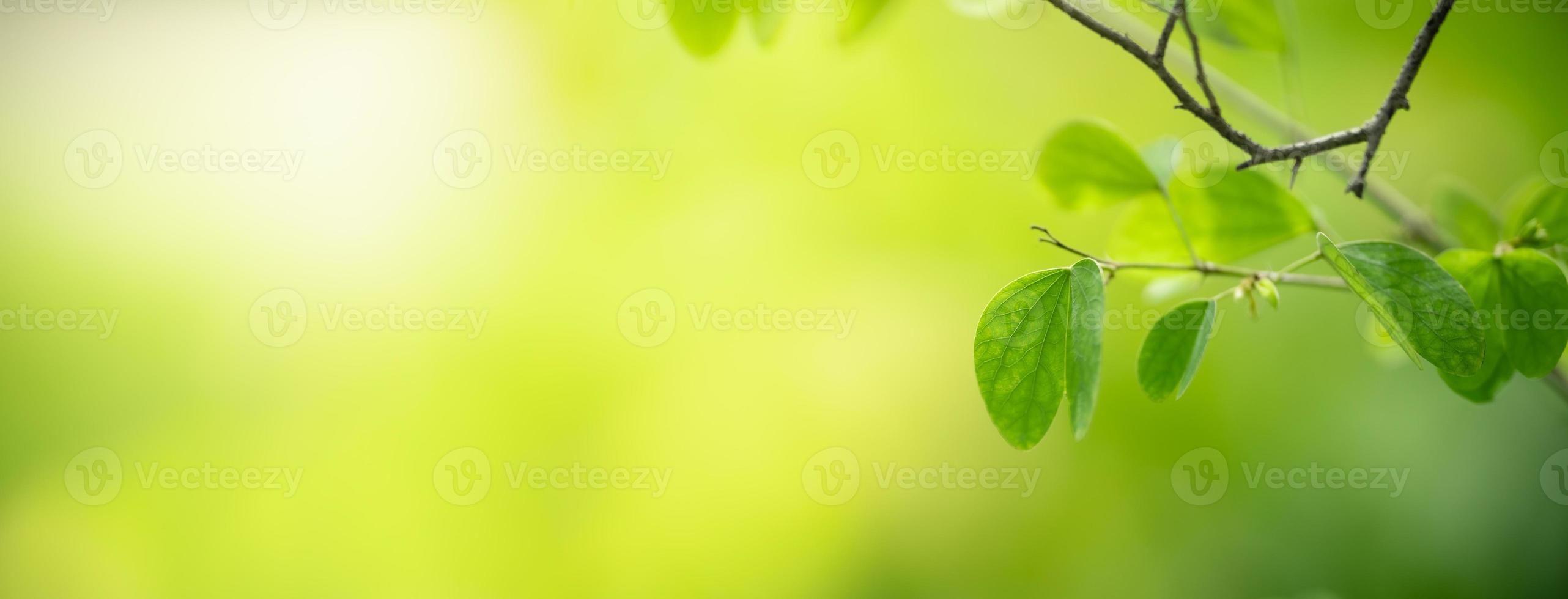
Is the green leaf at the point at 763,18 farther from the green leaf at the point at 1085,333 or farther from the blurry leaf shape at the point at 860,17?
the green leaf at the point at 1085,333

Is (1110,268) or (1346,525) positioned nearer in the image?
(1110,268)

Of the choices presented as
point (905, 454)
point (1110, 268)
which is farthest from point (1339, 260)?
point (905, 454)

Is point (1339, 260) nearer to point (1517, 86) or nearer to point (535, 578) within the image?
point (535, 578)

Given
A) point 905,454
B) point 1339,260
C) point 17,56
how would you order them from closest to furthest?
1. point 1339,260
2. point 17,56
3. point 905,454

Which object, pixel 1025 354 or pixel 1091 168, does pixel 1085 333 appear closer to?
pixel 1025 354

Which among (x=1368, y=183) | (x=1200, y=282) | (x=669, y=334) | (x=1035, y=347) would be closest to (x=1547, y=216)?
(x=1368, y=183)

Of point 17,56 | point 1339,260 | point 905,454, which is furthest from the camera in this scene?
point 905,454

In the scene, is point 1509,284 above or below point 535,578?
above
